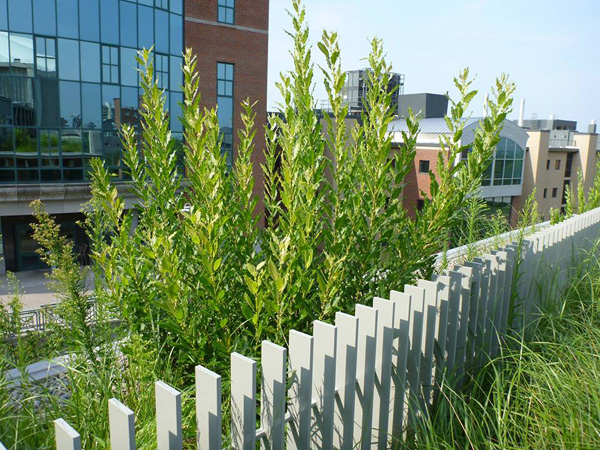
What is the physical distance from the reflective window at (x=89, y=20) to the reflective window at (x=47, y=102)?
247 cm

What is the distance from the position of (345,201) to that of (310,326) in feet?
2.80

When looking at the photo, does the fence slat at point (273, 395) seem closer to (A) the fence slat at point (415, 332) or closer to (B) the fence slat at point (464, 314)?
(A) the fence slat at point (415, 332)

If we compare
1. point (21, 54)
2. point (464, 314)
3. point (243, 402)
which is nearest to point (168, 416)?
point (243, 402)

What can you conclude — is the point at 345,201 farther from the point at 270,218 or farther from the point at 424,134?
the point at 424,134

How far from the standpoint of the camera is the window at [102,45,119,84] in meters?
22.6

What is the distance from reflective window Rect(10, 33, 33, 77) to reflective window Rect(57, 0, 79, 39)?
1316 mm

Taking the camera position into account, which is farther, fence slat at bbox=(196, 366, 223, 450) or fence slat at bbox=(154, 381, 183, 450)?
fence slat at bbox=(196, 366, 223, 450)

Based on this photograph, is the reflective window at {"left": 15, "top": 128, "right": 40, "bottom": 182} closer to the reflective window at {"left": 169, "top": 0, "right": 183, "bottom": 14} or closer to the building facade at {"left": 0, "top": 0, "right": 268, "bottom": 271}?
the building facade at {"left": 0, "top": 0, "right": 268, "bottom": 271}

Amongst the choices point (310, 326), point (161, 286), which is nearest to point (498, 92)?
point (310, 326)

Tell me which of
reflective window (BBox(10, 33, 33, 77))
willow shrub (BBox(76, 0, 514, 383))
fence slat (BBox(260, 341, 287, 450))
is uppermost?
reflective window (BBox(10, 33, 33, 77))

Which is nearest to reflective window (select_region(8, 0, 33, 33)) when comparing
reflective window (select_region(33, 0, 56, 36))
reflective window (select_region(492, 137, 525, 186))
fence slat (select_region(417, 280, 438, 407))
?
reflective window (select_region(33, 0, 56, 36))

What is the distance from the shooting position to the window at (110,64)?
74.1ft

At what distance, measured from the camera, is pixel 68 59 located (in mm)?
21750

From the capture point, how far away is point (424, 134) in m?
36.3
